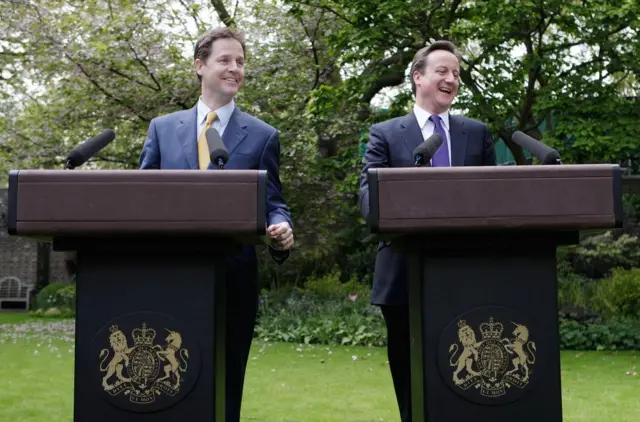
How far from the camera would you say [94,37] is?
10.7 m

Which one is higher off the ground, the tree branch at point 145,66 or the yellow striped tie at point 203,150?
the tree branch at point 145,66

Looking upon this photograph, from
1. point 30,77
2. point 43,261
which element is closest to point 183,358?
point 30,77

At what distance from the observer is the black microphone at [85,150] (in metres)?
2.20

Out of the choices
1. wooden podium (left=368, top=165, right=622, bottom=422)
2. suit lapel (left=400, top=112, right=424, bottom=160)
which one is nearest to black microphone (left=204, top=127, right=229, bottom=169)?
wooden podium (left=368, top=165, right=622, bottom=422)

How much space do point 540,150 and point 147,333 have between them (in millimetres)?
1188

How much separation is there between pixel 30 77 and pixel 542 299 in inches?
447

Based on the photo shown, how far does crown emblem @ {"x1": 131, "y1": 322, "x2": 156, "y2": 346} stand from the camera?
210 cm

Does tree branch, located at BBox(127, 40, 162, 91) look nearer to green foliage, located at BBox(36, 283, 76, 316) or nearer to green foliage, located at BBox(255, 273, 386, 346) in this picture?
green foliage, located at BBox(255, 273, 386, 346)

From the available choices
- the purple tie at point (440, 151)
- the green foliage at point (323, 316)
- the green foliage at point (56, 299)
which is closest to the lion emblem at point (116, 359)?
the purple tie at point (440, 151)

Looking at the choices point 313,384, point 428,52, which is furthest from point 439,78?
point 313,384

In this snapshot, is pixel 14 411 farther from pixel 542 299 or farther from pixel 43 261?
pixel 43 261

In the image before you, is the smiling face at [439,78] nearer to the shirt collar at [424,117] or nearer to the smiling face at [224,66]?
the shirt collar at [424,117]

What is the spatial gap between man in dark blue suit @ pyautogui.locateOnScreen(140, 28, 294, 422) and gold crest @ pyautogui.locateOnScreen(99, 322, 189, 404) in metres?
0.49

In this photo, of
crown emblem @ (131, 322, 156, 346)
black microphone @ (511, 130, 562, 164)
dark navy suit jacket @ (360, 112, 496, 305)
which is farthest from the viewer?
dark navy suit jacket @ (360, 112, 496, 305)
